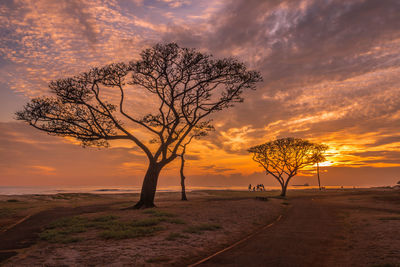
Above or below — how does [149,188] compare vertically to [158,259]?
above

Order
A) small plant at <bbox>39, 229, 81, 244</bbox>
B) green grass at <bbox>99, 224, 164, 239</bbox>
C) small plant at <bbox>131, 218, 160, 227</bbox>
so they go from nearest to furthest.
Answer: small plant at <bbox>39, 229, 81, 244</bbox>
green grass at <bbox>99, 224, 164, 239</bbox>
small plant at <bbox>131, 218, 160, 227</bbox>

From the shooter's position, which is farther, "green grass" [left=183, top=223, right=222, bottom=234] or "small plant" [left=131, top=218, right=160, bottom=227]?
"small plant" [left=131, top=218, right=160, bottom=227]

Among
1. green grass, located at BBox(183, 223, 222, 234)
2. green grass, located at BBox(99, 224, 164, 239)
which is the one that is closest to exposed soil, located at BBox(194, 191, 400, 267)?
green grass, located at BBox(183, 223, 222, 234)

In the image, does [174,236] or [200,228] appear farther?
[200,228]

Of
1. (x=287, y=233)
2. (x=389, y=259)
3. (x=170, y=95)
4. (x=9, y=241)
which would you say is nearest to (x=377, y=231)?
(x=287, y=233)

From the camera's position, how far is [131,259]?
888cm

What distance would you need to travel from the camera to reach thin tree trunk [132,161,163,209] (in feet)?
87.4

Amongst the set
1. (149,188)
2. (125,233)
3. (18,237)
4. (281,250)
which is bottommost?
(18,237)

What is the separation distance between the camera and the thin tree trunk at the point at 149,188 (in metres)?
26.6

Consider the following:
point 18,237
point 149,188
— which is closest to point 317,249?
point 18,237

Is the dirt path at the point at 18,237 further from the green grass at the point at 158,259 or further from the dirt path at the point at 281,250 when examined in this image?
the dirt path at the point at 281,250

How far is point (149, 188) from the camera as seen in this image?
27.0 meters

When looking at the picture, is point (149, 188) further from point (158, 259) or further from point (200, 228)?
point (158, 259)

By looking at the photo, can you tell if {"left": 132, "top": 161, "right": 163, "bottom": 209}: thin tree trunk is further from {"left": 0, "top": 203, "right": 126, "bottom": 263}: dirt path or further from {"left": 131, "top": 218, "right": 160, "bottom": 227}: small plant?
{"left": 131, "top": 218, "right": 160, "bottom": 227}: small plant
